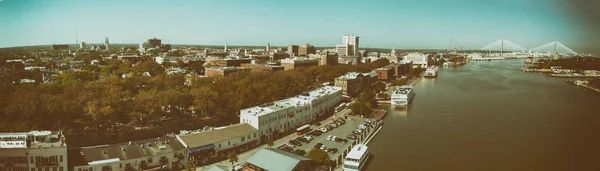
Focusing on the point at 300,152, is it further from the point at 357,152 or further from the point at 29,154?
the point at 29,154

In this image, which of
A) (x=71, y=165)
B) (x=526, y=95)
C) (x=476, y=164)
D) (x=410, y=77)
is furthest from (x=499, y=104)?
(x=71, y=165)

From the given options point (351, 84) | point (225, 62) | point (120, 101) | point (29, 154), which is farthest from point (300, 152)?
point (225, 62)

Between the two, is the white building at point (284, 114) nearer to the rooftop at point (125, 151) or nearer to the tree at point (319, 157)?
the tree at point (319, 157)

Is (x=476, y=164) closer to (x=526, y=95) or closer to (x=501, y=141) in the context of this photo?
(x=501, y=141)

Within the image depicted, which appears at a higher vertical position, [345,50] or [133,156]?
[345,50]

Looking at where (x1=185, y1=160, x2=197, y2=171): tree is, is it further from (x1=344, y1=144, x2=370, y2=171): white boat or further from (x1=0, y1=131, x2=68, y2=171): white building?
(x1=344, y1=144, x2=370, y2=171): white boat

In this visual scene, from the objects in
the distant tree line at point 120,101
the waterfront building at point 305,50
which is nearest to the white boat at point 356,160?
the distant tree line at point 120,101
